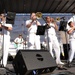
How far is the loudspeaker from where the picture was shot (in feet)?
10.2

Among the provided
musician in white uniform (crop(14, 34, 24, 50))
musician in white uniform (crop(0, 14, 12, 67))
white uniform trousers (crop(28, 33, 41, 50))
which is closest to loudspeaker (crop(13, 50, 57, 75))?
musician in white uniform (crop(0, 14, 12, 67))

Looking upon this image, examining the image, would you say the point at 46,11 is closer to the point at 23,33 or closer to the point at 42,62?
the point at 23,33

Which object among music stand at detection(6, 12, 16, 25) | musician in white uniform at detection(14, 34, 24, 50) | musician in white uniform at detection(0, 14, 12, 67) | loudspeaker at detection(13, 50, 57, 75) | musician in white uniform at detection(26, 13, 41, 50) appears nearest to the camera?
loudspeaker at detection(13, 50, 57, 75)

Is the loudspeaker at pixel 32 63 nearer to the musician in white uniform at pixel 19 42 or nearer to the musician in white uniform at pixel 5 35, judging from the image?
the musician in white uniform at pixel 5 35

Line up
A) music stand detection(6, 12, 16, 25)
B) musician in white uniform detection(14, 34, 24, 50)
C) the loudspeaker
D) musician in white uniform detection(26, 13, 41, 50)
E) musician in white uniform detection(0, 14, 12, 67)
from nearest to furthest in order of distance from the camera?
the loudspeaker → music stand detection(6, 12, 16, 25) → musician in white uniform detection(0, 14, 12, 67) → musician in white uniform detection(26, 13, 41, 50) → musician in white uniform detection(14, 34, 24, 50)

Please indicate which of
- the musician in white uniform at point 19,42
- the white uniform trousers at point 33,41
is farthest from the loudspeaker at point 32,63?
the musician in white uniform at point 19,42

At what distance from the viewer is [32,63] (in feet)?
10.5

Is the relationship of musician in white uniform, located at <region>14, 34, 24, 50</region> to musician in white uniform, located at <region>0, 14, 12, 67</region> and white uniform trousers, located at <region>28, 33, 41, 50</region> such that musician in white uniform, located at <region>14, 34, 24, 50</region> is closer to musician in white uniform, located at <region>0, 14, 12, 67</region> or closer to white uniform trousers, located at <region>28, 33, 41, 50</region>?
white uniform trousers, located at <region>28, 33, 41, 50</region>

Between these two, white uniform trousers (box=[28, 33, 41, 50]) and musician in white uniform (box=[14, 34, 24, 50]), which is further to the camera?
musician in white uniform (box=[14, 34, 24, 50])

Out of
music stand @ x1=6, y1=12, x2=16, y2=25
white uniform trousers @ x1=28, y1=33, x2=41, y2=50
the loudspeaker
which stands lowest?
the loudspeaker

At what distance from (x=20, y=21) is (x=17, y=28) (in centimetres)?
39

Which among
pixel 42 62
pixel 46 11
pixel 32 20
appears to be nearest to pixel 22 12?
pixel 46 11

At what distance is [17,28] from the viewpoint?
26.8 ft

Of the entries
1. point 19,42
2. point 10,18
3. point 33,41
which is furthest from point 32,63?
point 19,42
